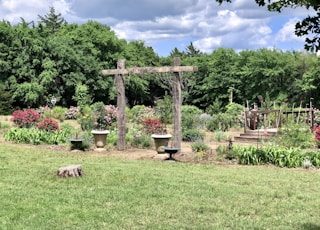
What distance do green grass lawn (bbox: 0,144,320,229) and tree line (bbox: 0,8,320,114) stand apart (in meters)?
18.9

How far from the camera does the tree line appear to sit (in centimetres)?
2802

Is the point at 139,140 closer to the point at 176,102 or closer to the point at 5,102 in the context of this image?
the point at 176,102

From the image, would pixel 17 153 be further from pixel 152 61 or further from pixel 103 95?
pixel 152 61

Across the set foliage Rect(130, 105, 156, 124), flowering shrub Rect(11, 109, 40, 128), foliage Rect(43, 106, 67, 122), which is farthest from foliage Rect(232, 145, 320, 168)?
foliage Rect(43, 106, 67, 122)

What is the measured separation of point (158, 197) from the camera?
19.3ft

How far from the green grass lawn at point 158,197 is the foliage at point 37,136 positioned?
3.63m

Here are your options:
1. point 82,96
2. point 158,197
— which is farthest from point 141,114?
point 158,197

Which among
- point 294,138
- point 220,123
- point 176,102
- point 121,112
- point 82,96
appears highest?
point 82,96

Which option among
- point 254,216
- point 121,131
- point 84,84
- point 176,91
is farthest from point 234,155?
point 84,84

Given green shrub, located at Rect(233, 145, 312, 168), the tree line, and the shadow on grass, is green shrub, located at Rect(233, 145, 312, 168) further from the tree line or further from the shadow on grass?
the tree line

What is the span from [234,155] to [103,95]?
23.9m

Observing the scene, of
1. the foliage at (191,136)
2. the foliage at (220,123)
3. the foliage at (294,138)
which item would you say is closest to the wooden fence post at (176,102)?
the foliage at (294,138)

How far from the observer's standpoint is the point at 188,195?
6.03 meters

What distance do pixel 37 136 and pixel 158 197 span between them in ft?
25.1
